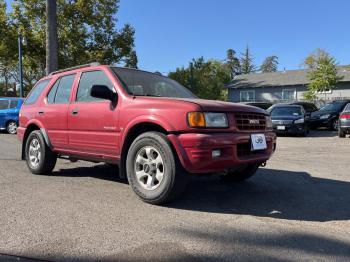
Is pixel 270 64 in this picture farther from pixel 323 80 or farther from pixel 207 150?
pixel 207 150

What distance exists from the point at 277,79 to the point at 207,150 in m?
40.6

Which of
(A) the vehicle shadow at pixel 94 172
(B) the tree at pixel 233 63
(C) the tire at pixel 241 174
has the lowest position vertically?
(A) the vehicle shadow at pixel 94 172

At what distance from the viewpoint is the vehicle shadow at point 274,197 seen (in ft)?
14.5

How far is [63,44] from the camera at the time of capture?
1075 inches

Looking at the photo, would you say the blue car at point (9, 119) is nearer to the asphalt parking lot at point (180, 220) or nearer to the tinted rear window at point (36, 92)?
the tinted rear window at point (36, 92)

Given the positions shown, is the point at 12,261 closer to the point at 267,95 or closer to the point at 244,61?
the point at 267,95

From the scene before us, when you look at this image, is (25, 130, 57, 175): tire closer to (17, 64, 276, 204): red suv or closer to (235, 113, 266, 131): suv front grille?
(17, 64, 276, 204): red suv

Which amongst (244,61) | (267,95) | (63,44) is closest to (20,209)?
(63,44)

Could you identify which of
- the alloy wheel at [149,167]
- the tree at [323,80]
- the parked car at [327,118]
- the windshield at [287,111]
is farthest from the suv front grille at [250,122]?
the tree at [323,80]

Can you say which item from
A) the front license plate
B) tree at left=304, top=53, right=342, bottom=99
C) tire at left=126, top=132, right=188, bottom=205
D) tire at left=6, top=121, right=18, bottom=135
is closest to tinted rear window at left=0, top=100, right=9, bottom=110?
tire at left=6, top=121, right=18, bottom=135

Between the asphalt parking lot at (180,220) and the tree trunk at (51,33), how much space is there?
32.1ft

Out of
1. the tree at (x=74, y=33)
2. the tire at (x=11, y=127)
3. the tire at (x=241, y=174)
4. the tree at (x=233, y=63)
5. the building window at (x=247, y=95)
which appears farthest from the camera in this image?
the tree at (x=233, y=63)

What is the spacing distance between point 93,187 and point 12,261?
8.34 ft

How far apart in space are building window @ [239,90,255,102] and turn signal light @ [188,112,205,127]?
39385 millimetres
